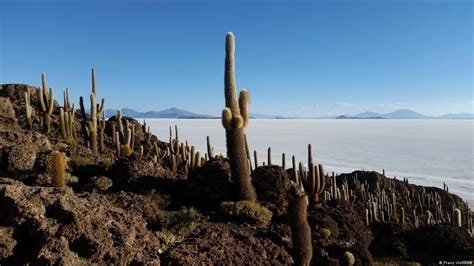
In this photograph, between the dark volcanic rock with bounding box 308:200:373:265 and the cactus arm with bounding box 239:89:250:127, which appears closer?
the dark volcanic rock with bounding box 308:200:373:265

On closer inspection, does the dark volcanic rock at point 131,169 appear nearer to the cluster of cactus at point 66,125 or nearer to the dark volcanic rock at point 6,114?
the cluster of cactus at point 66,125

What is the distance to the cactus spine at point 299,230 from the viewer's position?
257 inches

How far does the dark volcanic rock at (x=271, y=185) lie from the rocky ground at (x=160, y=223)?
2cm

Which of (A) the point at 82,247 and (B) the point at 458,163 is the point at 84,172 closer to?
(A) the point at 82,247

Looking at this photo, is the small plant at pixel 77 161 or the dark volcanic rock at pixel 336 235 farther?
the small plant at pixel 77 161

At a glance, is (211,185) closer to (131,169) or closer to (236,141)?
(236,141)

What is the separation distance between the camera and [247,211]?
307 inches

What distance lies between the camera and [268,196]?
30.2 feet

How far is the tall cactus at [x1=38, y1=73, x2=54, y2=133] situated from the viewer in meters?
14.5

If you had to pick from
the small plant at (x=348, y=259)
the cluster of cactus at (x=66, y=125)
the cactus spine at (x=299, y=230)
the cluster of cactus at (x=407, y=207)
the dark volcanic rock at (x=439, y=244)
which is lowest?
the cluster of cactus at (x=407, y=207)

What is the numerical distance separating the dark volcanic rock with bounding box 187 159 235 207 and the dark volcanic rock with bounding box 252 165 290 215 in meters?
0.86

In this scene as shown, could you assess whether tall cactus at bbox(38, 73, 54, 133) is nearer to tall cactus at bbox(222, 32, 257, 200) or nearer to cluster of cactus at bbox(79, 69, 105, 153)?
cluster of cactus at bbox(79, 69, 105, 153)


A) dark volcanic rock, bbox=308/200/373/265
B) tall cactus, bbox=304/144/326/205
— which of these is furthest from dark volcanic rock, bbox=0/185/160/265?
tall cactus, bbox=304/144/326/205

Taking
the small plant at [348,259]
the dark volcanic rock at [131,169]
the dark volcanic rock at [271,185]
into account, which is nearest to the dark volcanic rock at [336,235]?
the small plant at [348,259]
